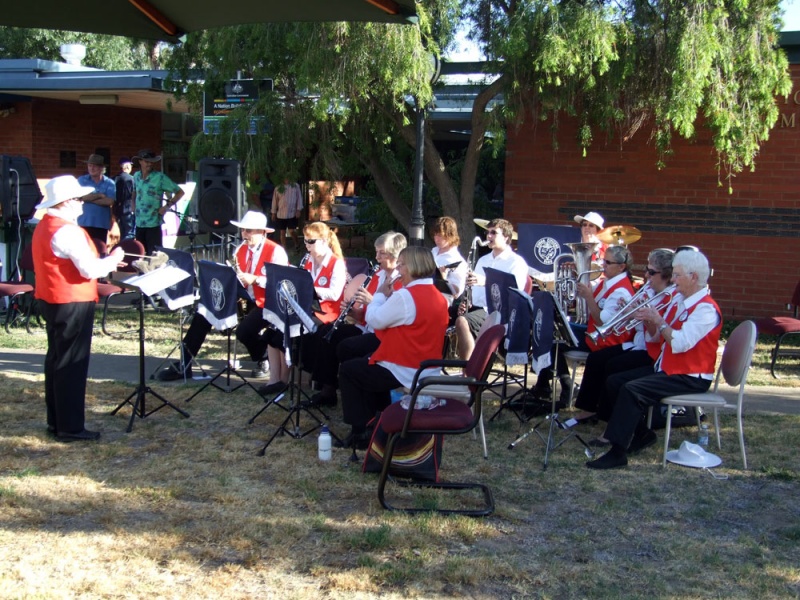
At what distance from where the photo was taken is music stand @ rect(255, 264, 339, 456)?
260 inches

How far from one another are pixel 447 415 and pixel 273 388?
2.92 m

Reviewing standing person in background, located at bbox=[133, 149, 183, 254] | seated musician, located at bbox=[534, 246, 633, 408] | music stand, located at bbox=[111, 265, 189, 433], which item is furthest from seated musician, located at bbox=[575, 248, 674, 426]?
standing person in background, located at bbox=[133, 149, 183, 254]

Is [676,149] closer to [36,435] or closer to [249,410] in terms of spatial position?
[249,410]

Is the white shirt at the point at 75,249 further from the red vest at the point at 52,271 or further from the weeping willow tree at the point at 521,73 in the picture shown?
the weeping willow tree at the point at 521,73

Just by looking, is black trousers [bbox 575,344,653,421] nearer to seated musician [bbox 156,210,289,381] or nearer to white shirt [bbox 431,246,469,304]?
white shirt [bbox 431,246,469,304]

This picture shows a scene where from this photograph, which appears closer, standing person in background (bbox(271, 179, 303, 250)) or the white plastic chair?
the white plastic chair

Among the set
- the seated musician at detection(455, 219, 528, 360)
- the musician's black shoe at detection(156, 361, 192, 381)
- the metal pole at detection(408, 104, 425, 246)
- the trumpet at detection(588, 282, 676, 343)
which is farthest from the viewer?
the metal pole at detection(408, 104, 425, 246)

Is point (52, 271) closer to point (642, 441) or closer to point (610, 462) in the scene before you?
point (610, 462)

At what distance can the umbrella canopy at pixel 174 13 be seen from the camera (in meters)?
4.60

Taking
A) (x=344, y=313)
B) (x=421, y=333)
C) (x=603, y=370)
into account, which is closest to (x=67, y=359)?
(x=344, y=313)

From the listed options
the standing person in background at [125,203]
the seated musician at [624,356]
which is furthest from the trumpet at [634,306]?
the standing person in background at [125,203]

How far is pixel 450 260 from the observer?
8312 millimetres

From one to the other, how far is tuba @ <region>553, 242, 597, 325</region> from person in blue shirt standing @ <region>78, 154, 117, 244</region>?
280 inches

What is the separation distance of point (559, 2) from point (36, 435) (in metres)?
6.88
